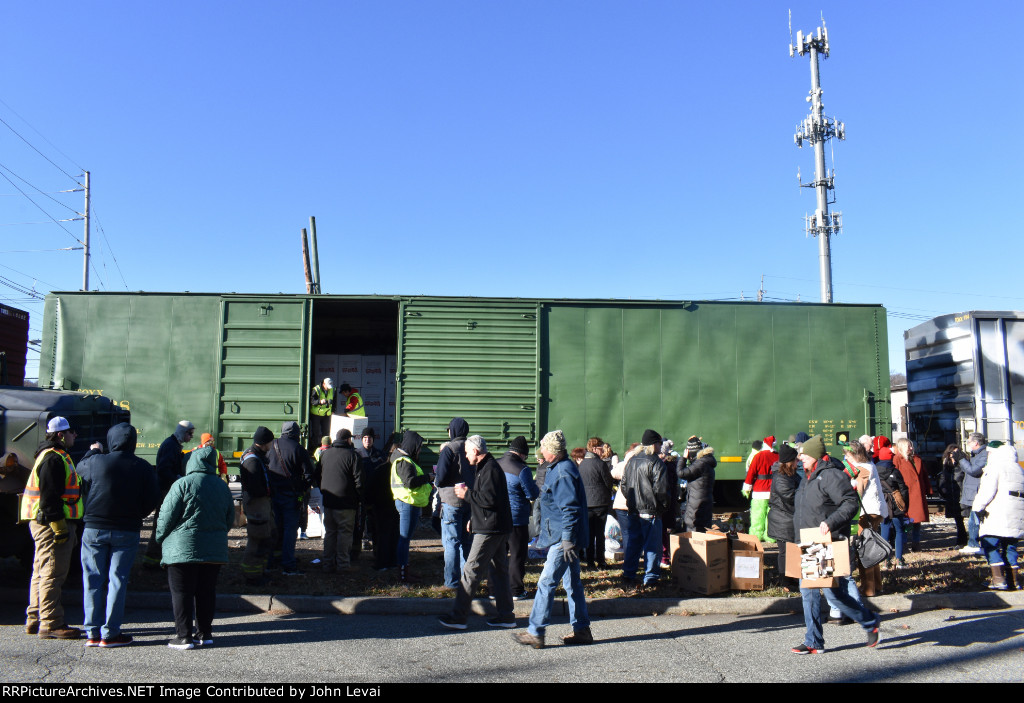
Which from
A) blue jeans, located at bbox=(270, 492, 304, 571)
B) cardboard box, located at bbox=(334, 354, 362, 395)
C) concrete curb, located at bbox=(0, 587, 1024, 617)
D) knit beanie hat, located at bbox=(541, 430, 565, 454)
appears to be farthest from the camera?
cardboard box, located at bbox=(334, 354, 362, 395)

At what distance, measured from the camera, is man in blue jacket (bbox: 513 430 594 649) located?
5320 mm

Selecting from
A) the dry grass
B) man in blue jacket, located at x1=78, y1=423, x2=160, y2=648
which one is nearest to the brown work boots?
man in blue jacket, located at x1=78, y1=423, x2=160, y2=648

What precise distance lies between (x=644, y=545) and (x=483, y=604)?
1869mm

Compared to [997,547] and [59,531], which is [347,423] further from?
[997,547]

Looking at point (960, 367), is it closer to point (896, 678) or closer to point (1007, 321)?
point (1007, 321)

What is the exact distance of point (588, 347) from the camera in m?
11.0

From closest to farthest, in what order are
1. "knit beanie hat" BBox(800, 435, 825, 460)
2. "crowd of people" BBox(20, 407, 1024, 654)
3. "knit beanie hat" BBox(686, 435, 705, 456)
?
"crowd of people" BBox(20, 407, 1024, 654) → "knit beanie hat" BBox(800, 435, 825, 460) → "knit beanie hat" BBox(686, 435, 705, 456)

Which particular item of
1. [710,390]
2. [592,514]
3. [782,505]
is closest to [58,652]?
[592,514]

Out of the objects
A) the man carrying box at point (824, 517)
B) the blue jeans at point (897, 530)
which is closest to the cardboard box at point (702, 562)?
the man carrying box at point (824, 517)

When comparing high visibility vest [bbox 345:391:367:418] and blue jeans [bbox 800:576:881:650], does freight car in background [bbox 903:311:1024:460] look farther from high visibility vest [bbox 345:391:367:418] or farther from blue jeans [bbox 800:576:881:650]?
high visibility vest [bbox 345:391:367:418]

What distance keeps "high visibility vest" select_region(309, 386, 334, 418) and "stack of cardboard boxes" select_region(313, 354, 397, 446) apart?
7.11 ft

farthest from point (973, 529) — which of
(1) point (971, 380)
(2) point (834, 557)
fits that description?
(2) point (834, 557)

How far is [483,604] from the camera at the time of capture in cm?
631

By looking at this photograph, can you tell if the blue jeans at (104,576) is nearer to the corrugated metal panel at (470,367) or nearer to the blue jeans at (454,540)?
the blue jeans at (454,540)
